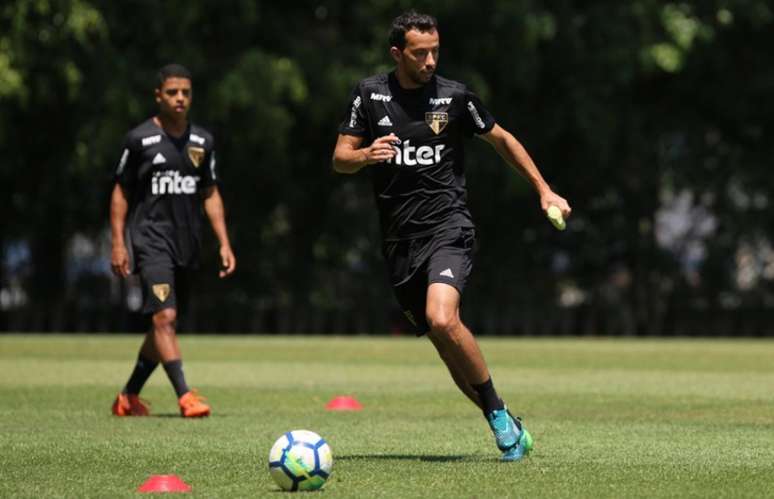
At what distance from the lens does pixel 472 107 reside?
Result: 10094 millimetres

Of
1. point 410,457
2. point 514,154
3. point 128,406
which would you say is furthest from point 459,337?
point 128,406

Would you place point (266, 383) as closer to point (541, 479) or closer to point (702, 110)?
point (541, 479)

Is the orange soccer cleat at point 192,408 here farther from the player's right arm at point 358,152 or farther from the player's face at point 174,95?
the player's right arm at point 358,152

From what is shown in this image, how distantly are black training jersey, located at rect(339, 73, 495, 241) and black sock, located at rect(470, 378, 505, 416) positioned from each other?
0.85m

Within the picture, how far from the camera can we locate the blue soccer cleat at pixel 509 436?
970cm

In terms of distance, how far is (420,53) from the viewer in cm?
988

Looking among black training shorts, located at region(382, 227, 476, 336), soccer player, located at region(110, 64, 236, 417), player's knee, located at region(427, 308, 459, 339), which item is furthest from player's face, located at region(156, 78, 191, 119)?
player's knee, located at region(427, 308, 459, 339)

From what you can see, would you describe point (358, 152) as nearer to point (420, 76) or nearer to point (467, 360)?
point (420, 76)

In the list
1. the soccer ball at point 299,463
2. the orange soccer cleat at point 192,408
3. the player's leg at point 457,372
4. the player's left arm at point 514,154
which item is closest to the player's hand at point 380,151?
the player's left arm at point 514,154

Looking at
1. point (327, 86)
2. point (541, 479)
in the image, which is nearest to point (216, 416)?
point (541, 479)

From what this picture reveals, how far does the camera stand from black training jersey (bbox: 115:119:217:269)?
13367 mm

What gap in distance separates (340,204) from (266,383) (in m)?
16.2

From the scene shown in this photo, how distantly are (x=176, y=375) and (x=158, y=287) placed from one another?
0.64 meters

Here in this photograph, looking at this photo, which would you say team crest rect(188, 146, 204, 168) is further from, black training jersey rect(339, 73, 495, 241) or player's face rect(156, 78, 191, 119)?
black training jersey rect(339, 73, 495, 241)
